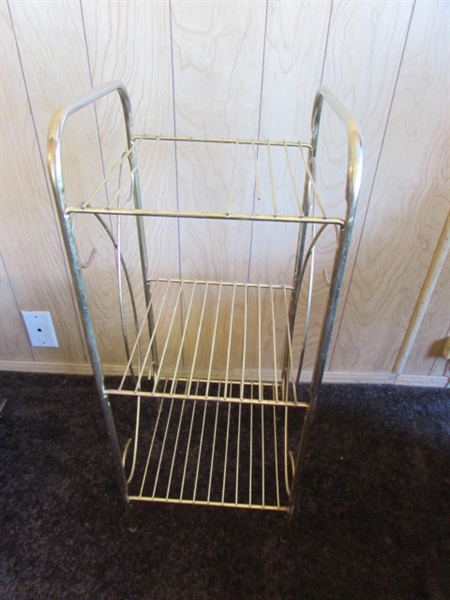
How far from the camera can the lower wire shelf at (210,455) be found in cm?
113

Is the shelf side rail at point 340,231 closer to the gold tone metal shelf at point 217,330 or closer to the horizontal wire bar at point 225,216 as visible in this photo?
the horizontal wire bar at point 225,216

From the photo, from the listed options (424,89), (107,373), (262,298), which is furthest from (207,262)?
(424,89)

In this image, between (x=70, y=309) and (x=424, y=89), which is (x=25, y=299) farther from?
(x=424, y=89)

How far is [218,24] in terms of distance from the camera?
0.91 m

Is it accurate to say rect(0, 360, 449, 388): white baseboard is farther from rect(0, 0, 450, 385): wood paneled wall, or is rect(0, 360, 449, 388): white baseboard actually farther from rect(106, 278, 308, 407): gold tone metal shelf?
rect(0, 0, 450, 385): wood paneled wall

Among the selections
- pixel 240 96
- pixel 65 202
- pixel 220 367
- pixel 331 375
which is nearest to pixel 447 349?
pixel 331 375

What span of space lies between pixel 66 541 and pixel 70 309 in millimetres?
665

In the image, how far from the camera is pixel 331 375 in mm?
1473

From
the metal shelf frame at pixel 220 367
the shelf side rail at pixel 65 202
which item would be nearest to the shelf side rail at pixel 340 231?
the metal shelf frame at pixel 220 367

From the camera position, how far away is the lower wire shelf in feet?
3.70

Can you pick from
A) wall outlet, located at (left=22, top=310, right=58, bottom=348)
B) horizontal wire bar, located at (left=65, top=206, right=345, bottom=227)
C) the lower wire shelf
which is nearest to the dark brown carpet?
the lower wire shelf

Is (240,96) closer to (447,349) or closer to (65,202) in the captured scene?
(65,202)

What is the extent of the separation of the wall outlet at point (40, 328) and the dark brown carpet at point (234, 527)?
0.22 metres

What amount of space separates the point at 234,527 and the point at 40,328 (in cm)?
88
